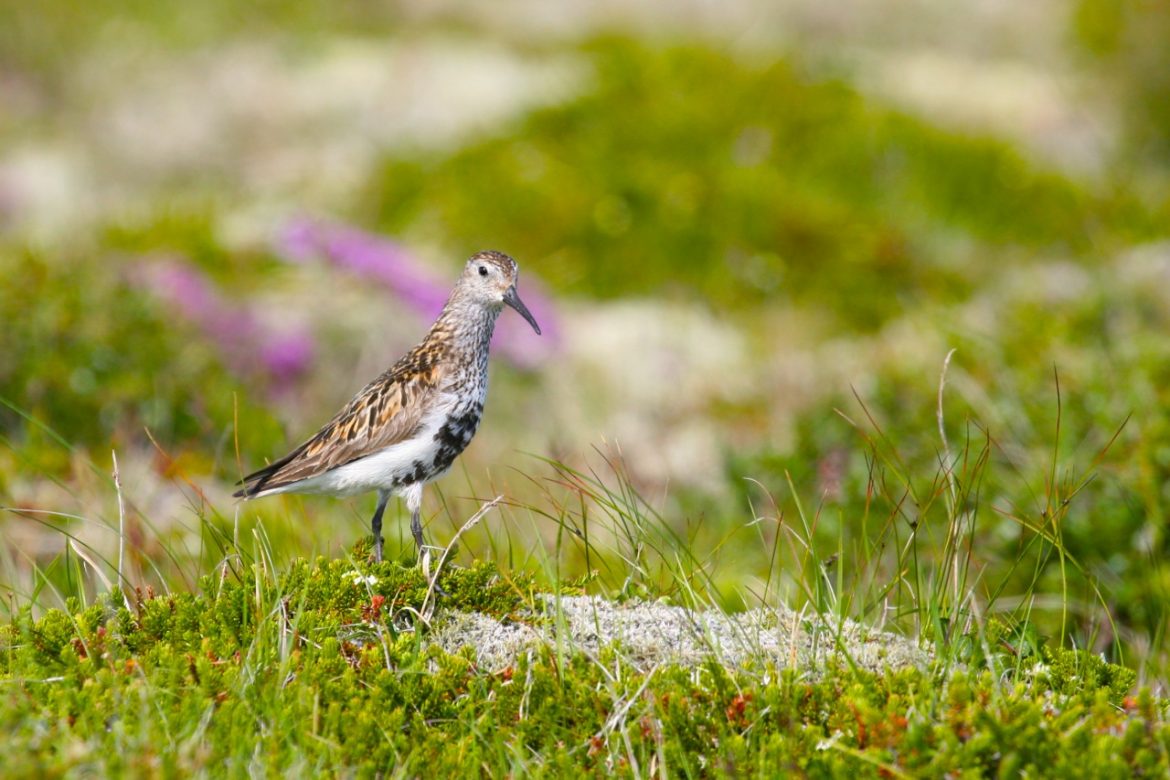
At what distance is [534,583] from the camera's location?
5512mm

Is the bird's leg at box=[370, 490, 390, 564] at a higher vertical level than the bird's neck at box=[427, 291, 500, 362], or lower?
lower

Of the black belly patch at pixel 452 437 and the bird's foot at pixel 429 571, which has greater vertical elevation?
the black belly patch at pixel 452 437

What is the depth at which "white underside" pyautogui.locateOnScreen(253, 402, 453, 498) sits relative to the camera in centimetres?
605

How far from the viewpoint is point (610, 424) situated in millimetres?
12758

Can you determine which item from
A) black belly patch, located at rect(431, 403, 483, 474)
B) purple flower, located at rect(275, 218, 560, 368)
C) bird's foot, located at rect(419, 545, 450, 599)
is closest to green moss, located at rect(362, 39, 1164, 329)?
purple flower, located at rect(275, 218, 560, 368)

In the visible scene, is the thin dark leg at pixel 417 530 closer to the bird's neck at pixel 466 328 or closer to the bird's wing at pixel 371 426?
the bird's wing at pixel 371 426

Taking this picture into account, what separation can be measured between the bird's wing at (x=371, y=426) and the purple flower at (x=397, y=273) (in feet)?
22.1

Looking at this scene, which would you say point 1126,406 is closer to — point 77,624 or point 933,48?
point 77,624

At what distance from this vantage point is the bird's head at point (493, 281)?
6371 millimetres

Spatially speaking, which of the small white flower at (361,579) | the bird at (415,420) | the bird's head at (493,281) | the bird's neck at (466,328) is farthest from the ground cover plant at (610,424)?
the bird's head at (493,281)

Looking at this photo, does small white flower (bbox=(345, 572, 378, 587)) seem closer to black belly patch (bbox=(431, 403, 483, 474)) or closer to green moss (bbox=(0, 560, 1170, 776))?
green moss (bbox=(0, 560, 1170, 776))

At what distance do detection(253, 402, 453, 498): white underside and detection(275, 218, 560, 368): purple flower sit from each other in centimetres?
695

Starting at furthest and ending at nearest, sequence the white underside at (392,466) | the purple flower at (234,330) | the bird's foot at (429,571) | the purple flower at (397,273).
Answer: the purple flower at (397,273) < the purple flower at (234,330) < the white underside at (392,466) < the bird's foot at (429,571)

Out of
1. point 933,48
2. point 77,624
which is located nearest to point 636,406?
point 77,624
